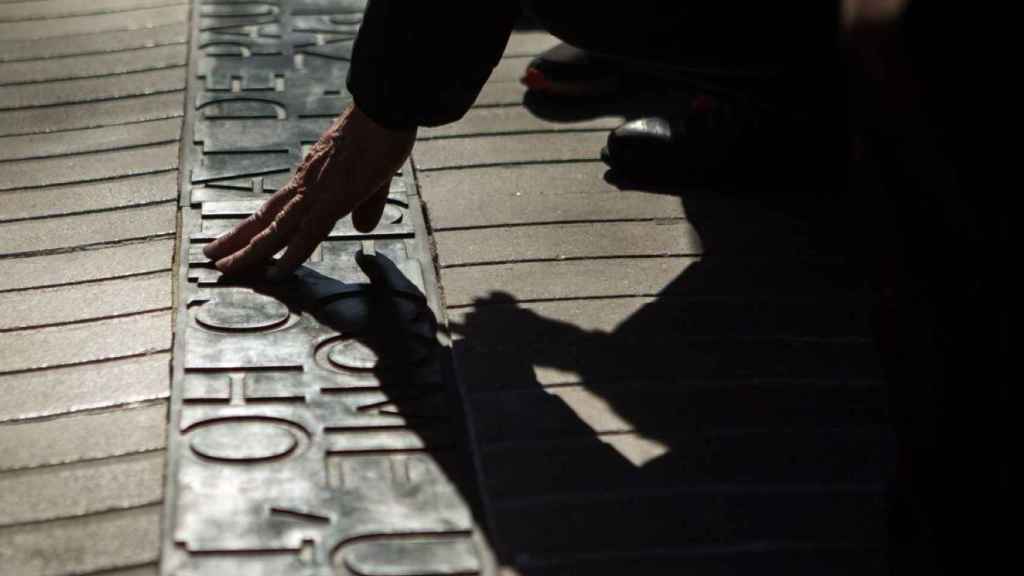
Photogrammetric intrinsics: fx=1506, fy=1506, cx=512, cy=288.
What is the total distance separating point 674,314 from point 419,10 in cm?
65

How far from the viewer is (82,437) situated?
2047 millimetres

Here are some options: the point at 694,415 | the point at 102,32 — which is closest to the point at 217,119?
the point at 102,32

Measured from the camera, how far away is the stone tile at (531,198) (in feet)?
9.14

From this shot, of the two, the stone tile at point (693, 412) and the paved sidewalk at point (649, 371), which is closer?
the paved sidewalk at point (649, 371)

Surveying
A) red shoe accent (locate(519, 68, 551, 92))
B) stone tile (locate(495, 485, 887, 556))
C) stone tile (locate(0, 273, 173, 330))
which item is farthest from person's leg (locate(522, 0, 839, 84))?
red shoe accent (locate(519, 68, 551, 92))

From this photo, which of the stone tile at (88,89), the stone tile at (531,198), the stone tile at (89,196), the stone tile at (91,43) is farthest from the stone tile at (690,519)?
the stone tile at (91,43)

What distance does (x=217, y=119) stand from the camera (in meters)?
3.16

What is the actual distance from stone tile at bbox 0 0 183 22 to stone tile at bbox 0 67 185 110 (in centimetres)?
50

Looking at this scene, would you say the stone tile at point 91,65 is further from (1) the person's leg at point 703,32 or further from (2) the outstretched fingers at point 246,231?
(1) the person's leg at point 703,32

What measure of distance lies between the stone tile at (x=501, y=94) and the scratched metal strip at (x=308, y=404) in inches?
16.3

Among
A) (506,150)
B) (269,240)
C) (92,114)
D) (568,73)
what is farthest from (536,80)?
(269,240)

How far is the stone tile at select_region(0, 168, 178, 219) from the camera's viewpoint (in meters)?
2.74

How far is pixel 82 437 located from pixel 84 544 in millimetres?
263

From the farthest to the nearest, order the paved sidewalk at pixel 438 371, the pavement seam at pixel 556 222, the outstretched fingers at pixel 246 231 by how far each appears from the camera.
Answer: the pavement seam at pixel 556 222
the outstretched fingers at pixel 246 231
the paved sidewalk at pixel 438 371
